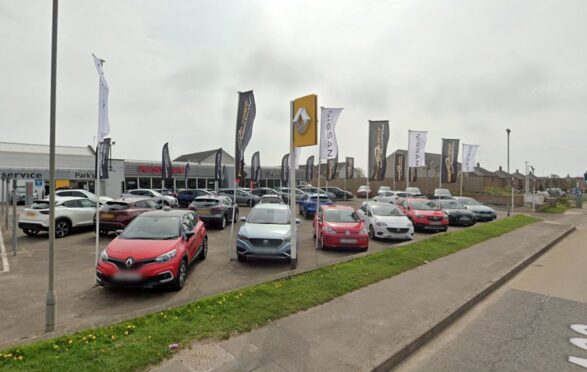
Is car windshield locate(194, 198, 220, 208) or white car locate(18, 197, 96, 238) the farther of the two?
car windshield locate(194, 198, 220, 208)

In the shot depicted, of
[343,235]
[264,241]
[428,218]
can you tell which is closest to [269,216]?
[264,241]

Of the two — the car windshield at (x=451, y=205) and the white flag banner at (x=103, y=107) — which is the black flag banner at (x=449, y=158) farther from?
the white flag banner at (x=103, y=107)

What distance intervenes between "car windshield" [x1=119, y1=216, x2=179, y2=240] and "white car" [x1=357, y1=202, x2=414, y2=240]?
24.5 feet

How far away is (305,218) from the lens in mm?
18750

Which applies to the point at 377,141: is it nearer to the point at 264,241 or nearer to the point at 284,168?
the point at 284,168

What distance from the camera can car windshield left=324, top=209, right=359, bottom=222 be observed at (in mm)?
10555

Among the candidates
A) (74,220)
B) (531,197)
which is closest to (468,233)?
(74,220)

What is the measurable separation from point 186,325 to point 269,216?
5.11m

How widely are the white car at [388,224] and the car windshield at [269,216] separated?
411cm

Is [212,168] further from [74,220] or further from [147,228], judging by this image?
[147,228]

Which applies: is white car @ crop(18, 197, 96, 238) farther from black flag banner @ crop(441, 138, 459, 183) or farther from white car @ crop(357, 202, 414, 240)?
black flag banner @ crop(441, 138, 459, 183)

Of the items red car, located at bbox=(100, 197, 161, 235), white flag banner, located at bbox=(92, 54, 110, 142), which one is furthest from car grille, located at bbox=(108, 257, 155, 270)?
red car, located at bbox=(100, 197, 161, 235)

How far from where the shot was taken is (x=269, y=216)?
29.8 feet

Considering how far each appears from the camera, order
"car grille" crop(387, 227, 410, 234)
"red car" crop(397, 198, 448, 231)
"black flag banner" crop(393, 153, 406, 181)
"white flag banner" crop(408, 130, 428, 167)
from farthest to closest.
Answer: "black flag banner" crop(393, 153, 406, 181), "white flag banner" crop(408, 130, 428, 167), "red car" crop(397, 198, 448, 231), "car grille" crop(387, 227, 410, 234)
